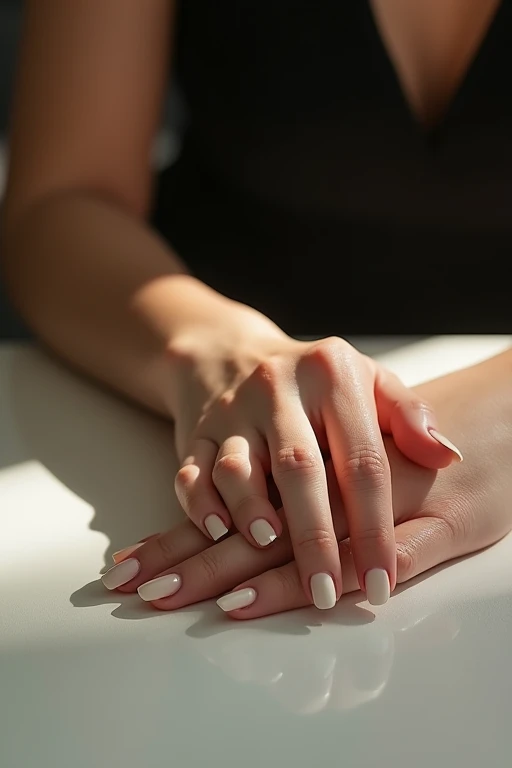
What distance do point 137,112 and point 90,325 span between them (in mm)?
316

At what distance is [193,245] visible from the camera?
3.95 feet

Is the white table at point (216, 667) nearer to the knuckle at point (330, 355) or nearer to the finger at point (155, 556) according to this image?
the finger at point (155, 556)

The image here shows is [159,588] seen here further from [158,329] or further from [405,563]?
[158,329]

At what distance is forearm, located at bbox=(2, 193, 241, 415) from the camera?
781 mm

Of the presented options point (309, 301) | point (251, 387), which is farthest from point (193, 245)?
point (251, 387)

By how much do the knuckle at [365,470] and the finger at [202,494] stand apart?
78mm

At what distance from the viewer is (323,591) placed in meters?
0.52

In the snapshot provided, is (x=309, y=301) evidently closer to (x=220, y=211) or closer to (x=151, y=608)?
(x=220, y=211)

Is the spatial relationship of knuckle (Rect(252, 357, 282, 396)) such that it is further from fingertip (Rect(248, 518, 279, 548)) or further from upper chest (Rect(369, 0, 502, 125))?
upper chest (Rect(369, 0, 502, 125))

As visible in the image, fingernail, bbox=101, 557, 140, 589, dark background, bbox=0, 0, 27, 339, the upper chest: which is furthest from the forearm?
dark background, bbox=0, 0, 27, 339

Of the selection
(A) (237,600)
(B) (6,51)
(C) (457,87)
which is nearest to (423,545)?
(A) (237,600)

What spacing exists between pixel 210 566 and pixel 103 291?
0.38m

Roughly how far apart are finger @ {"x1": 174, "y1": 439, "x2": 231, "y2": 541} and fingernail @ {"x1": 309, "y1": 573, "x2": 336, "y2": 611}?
74mm

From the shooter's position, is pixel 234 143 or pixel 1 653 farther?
pixel 234 143
